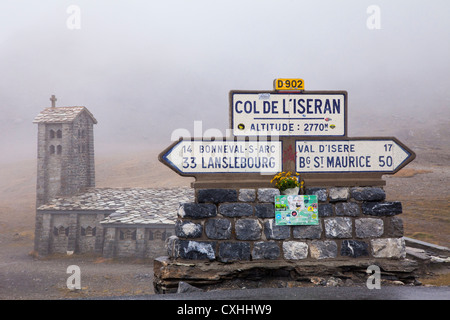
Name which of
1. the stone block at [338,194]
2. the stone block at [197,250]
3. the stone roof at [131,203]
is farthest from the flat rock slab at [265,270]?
the stone roof at [131,203]

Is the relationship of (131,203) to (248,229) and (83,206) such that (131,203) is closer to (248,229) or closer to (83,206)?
(83,206)

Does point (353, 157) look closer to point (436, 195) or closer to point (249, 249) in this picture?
point (249, 249)

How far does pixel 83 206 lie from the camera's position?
90.5 ft

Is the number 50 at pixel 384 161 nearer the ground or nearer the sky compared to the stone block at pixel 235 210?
nearer the sky

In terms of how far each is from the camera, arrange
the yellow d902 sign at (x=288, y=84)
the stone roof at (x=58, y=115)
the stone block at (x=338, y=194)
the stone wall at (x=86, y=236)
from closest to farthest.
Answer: the stone block at (x=338, y=194) → the yellow d902 sign at (x=288, y=84) → the stone wall at (x=86, y=236) → the stone roof at (x=58, y=115)

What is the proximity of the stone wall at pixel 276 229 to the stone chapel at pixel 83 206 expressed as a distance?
60.3 feet

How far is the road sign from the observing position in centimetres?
668

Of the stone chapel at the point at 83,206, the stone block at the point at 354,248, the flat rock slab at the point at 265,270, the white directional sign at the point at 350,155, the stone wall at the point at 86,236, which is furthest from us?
the stone wall at the point at 86,236

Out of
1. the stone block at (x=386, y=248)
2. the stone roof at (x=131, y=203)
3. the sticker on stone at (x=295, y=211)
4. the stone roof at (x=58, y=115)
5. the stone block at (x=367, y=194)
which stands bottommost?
the stone roof at (x=131, y=203)

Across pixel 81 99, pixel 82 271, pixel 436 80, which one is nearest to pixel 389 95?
pixel 436 80

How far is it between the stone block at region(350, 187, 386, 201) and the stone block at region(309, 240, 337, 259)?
2.84 ft

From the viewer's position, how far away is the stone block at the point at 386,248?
636 centimetres

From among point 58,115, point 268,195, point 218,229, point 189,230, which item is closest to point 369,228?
point 268,195

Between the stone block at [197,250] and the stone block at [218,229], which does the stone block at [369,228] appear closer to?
the stone block at [218,229]
